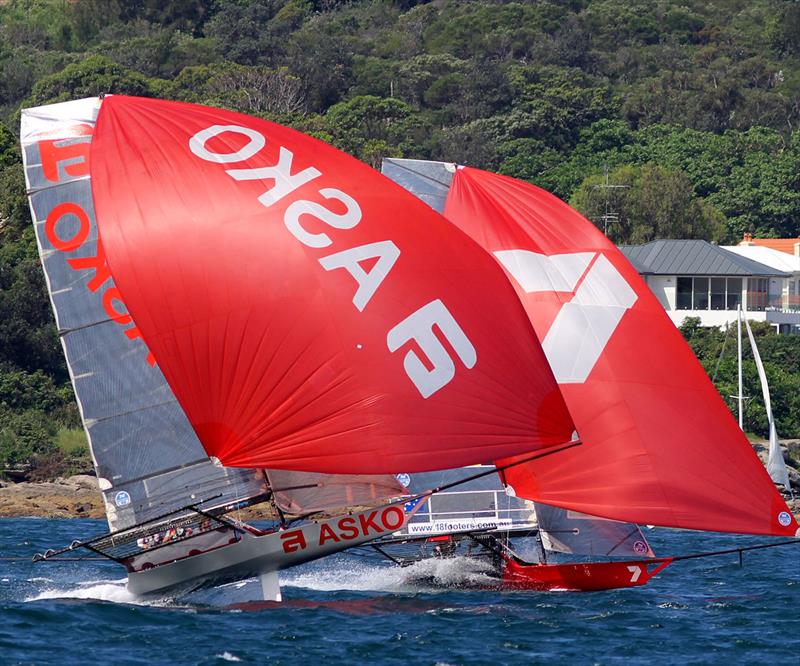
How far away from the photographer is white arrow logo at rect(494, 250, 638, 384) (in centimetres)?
2195

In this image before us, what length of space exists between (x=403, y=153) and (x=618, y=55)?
2838 centimetres

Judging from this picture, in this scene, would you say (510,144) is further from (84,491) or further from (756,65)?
(84,491)

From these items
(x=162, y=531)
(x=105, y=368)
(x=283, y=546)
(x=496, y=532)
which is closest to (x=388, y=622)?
(x=283, y=546)

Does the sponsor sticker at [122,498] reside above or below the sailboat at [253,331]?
below

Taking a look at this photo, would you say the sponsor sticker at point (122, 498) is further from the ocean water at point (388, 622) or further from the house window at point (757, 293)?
the house window at point (757, 293)

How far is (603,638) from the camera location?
18734 mm

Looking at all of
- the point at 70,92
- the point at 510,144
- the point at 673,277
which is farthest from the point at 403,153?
the point at 673,277

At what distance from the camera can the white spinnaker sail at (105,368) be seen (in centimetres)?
1980

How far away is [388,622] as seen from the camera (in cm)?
1927

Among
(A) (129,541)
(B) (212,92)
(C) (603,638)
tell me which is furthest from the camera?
(B) (212,92)

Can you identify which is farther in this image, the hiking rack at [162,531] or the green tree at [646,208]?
the green tree at [646,208]

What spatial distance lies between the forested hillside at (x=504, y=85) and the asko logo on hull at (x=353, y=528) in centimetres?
2835

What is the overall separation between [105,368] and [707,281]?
40120 millimetres

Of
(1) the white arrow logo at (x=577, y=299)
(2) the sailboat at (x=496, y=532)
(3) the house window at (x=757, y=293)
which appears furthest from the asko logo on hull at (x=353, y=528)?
(3) the house window at (x=757, y=293)
